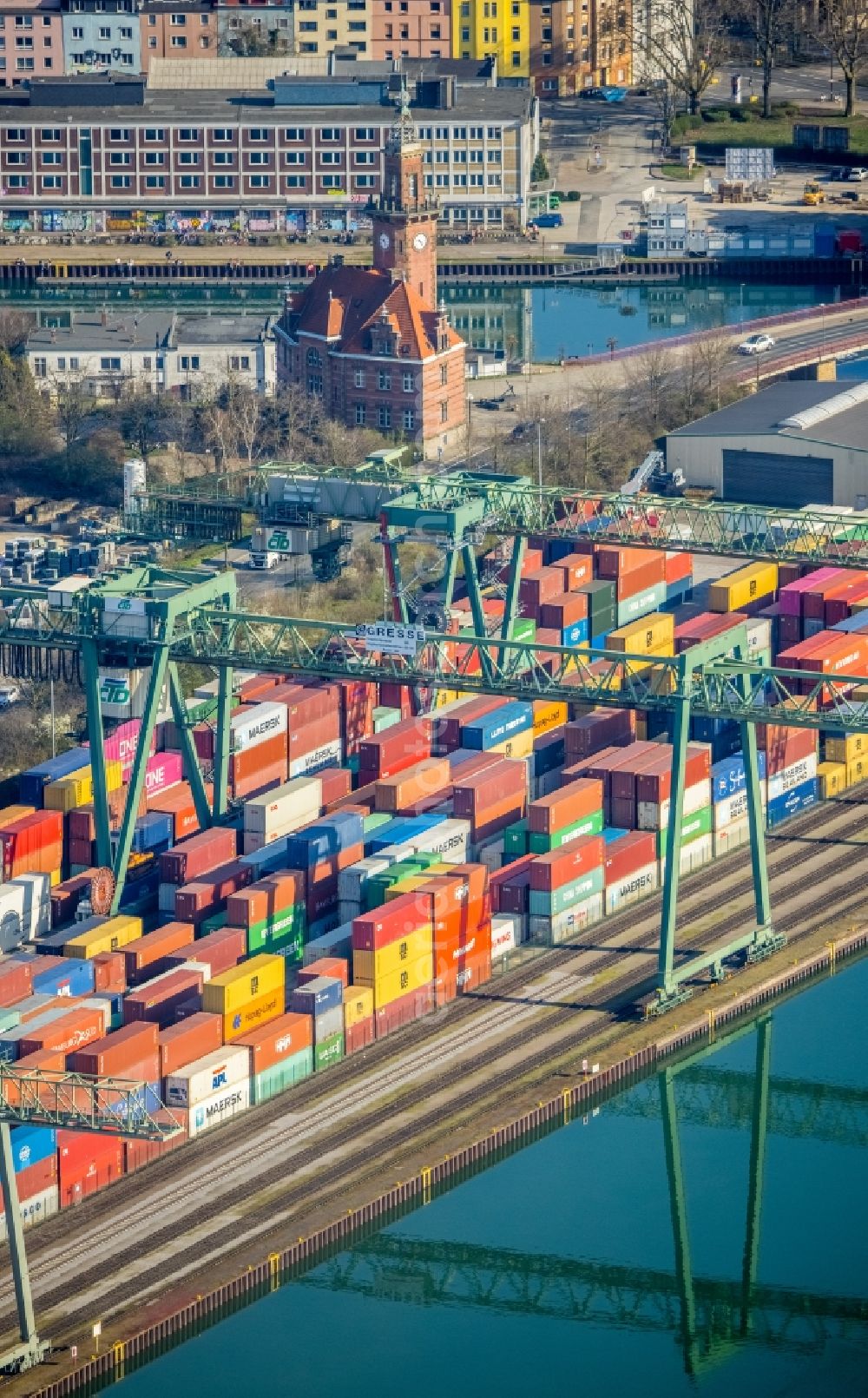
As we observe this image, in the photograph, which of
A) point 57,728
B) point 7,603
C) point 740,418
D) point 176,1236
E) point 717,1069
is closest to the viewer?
point 176,1236

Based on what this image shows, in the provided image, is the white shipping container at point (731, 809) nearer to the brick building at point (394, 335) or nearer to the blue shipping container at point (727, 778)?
the blue shipping container at point (727, 778)

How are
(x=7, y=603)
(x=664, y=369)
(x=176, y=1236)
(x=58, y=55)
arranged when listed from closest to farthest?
(x=176, y=1236)
(x=7, y=603)
(x=664, y=369)
(x=58, y=55)

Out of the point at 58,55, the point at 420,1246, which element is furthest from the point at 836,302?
the point at 420,1246

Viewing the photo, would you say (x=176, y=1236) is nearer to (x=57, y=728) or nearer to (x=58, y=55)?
(x=57, y=728)

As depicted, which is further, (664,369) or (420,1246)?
(664,369)

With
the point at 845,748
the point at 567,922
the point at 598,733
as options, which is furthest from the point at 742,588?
the point at 567,922

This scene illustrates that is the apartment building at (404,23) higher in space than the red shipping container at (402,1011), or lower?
higher

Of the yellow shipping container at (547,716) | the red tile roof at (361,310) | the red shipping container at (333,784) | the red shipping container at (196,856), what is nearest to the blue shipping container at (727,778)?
the yellow shipping container at (547,716)

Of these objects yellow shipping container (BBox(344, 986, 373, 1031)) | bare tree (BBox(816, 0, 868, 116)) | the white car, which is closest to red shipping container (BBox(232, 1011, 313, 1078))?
yellow shipping container (BBox(344, 986, 373, 1031))
